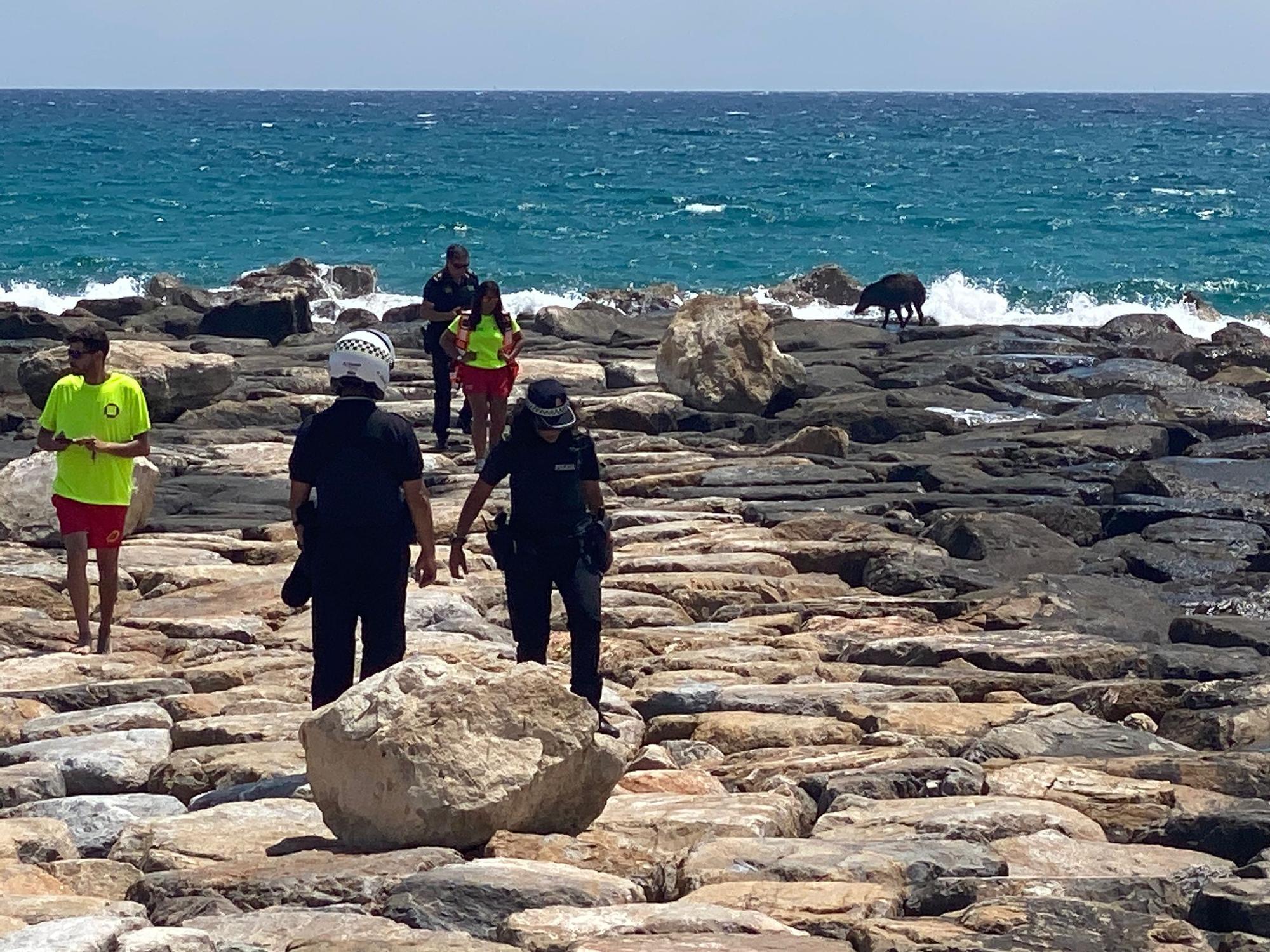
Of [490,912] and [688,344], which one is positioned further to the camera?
[688,344]

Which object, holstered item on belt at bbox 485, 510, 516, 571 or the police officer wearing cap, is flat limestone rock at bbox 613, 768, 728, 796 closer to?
the police officer wearing cap

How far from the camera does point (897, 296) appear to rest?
27.5 m

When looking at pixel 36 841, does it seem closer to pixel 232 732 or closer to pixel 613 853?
pixel 232 732

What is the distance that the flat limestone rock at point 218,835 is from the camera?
607cm

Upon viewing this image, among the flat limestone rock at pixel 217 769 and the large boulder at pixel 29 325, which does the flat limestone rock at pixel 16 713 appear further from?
the large boulder at pixel 29 325

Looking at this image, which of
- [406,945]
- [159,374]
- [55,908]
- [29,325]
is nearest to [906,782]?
[406,945]

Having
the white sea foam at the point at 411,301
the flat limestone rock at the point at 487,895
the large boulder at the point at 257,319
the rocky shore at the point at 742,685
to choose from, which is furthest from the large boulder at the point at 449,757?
the white sea foam at the point at 411,301

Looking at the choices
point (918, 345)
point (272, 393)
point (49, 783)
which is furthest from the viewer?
point (918, 345)

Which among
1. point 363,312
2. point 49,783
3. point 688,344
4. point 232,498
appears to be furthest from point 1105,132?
point 49,783

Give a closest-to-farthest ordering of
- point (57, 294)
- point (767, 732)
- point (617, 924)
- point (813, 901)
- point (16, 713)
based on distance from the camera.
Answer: point (617, 924) < point (813, 901) < point (16, 713) < point (767, 732) < point (57, 294)

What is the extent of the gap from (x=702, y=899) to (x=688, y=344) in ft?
49.0

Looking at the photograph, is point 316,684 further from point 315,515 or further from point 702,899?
point 702,899

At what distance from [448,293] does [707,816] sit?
9400 millimetres

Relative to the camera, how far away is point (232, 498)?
1471 centimetres
